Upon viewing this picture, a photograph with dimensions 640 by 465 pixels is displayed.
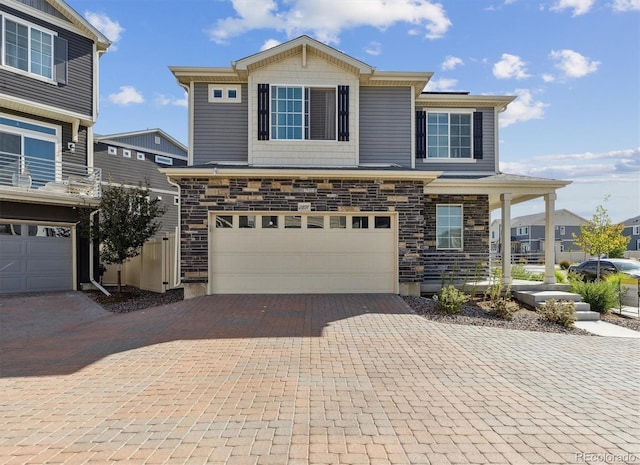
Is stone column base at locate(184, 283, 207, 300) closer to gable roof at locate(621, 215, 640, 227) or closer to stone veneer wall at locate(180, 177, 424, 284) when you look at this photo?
stone veneer wall at locate(180, 177, 424, 284)

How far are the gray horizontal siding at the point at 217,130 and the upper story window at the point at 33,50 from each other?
5739 mm

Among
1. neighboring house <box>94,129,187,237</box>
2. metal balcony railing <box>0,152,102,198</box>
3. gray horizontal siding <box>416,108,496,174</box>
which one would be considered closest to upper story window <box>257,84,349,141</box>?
gray horizontal siding <box>416,108,496,174</box>

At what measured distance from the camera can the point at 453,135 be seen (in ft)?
45.7

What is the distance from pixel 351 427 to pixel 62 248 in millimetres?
13085

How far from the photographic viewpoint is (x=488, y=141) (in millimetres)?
13992

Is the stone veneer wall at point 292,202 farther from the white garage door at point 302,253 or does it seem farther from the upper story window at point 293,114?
the upper story window at point 293,114

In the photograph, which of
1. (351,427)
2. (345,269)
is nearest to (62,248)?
(345,269)

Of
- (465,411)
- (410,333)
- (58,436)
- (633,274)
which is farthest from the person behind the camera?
(633,274)

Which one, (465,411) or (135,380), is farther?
(135,380)

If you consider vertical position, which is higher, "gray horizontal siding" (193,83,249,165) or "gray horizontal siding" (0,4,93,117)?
"gray horizontal siding" (0,4,93,117)

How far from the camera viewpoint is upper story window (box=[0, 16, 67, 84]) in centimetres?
1287

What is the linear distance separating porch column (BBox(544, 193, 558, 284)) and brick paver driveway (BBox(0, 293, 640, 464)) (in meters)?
3.87

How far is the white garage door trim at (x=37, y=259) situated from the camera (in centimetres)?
1209

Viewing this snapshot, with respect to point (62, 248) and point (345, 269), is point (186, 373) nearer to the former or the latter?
point (345, 269)
